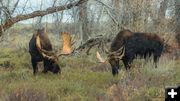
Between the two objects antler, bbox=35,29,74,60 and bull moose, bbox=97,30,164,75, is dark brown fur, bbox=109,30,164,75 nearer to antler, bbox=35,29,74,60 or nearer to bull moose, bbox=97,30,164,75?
bull moose, bbox=97,30,164,75

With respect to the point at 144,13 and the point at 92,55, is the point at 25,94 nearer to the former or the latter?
the point at 92,55

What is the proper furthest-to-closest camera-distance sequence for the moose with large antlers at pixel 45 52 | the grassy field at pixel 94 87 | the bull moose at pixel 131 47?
1. the bull moose at pixel 131 47
2. the moose with large antlers at pixel 45 52
3. the grassy field at pixel 94 87

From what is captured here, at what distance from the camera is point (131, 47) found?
1572 centimetres

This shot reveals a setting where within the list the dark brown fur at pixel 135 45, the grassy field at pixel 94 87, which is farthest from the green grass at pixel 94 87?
the dark brown fur at pixel 135 45

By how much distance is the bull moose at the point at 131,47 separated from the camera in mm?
14575

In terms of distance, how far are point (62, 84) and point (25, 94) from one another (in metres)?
2.66

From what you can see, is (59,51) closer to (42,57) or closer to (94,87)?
(42,57)

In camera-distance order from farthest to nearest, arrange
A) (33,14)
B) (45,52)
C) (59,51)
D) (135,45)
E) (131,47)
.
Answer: (135,45) → (131,47) → (45,52) → (59,51) → (33,14)

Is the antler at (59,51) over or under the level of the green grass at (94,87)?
over

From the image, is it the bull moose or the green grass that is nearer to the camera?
the green grass

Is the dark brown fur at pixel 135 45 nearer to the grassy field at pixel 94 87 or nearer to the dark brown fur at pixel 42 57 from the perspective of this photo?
the grassy field at pixel 94 87

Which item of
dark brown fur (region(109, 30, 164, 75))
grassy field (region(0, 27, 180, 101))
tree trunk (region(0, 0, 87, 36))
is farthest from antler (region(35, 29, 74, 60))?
dark brown fur (region(109, 30, 164, 75))

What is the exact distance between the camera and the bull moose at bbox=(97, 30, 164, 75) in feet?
47.8

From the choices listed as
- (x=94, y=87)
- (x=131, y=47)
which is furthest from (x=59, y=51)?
(x=131, y=47)
